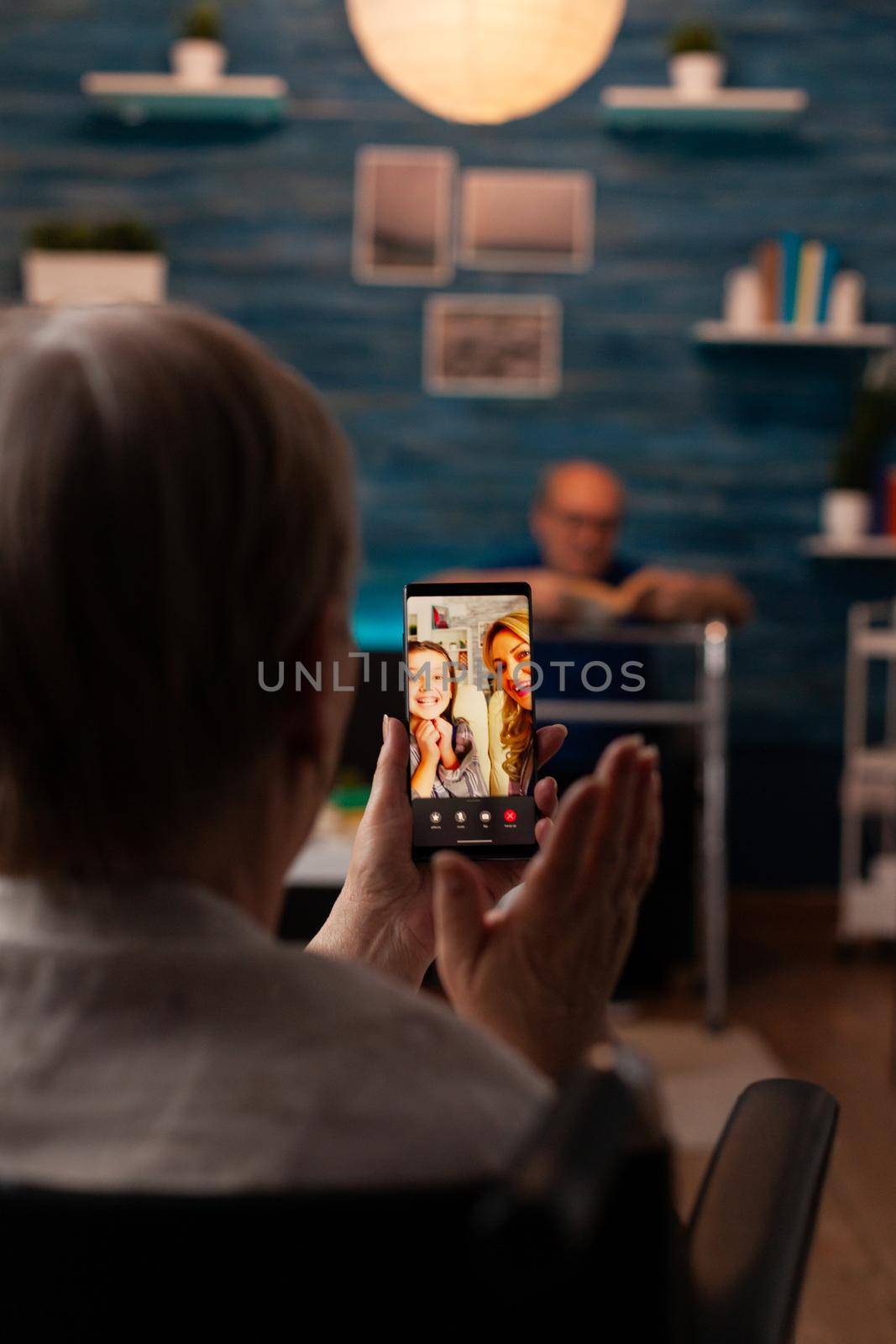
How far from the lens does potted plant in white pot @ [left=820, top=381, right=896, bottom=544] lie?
4129 mm

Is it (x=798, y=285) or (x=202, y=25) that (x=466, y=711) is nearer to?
(x=798, y=285)

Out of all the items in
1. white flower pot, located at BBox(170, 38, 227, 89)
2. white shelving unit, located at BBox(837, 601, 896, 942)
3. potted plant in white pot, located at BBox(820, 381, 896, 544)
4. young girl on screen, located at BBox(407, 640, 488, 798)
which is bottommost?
white shelving unit, located at BBox(837, 601, 896, 942)

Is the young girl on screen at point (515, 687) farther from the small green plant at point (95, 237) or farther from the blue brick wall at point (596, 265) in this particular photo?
the small green plant at point (95, 237)

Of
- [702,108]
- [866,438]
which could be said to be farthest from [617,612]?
[702,108]

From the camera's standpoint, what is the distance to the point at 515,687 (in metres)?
0.82

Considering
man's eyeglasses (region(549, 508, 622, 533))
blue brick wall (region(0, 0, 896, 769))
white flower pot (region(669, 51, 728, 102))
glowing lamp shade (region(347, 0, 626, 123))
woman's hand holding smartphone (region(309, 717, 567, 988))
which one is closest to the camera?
woman's hand holding smartphone (region(309, 717, 567, 988))

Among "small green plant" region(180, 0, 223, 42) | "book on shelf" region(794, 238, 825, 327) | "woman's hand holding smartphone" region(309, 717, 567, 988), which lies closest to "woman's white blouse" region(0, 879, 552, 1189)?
"woman's hand holding smartphone" region(309, 717, 567, 988)

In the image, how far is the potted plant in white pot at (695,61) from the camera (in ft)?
13.4

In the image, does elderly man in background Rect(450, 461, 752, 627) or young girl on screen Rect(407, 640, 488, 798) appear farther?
elderly man in background Rect(450, 461, 752, 627)

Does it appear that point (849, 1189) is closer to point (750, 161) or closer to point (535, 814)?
point (535, 814)

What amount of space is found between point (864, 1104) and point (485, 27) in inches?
87.3

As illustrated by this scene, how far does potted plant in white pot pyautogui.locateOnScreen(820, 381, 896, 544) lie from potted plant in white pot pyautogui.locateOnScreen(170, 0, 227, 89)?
7.19ft

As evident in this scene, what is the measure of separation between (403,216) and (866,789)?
2224mm

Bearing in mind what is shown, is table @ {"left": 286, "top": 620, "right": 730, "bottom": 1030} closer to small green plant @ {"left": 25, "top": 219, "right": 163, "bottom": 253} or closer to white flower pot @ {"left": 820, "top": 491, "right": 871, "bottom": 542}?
white flower pot @ {"left": 820, "top": 491, "right": 871, "bottom": 542}
